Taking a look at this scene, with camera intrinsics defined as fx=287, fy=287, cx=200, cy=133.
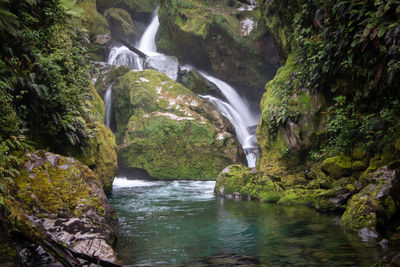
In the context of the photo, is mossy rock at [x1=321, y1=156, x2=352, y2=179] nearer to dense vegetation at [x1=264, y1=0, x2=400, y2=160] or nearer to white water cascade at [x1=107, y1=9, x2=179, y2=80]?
dense vegetation at [x1=264, y1=0, x2=400, y2=160]

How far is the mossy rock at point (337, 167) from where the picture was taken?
7.90 meters

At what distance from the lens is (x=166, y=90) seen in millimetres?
17609

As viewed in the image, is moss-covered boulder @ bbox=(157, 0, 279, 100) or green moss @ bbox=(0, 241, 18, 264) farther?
moss-covered boulder @ bbox=(157, 0, 279, 100)

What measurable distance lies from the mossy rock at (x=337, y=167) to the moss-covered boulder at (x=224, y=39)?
15.9 m

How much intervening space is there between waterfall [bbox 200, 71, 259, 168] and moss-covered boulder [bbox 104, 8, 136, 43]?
32.9ft

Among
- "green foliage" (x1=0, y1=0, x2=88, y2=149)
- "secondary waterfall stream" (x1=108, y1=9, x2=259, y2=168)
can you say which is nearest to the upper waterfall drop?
"secondary waterfall stream" (x1=108, y1=9, x2=259, y2=168)

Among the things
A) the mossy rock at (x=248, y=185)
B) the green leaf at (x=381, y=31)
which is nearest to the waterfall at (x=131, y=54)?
the mossy rock at (x=248, y=185)

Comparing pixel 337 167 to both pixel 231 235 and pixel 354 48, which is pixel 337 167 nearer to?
pixel 354 48

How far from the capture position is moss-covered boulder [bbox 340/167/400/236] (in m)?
5.13

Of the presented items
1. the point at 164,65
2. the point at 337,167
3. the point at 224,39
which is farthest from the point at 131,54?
the point at 337,167

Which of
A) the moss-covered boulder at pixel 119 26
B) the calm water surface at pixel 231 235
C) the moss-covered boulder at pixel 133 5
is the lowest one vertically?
the calm water surface at pixel 231 235

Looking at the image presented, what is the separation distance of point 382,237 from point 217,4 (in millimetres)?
23211

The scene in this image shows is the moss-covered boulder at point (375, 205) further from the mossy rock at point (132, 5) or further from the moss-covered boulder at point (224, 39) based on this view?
the mossy rock at point (132, 5)

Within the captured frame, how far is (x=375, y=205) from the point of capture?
5.21 metres
